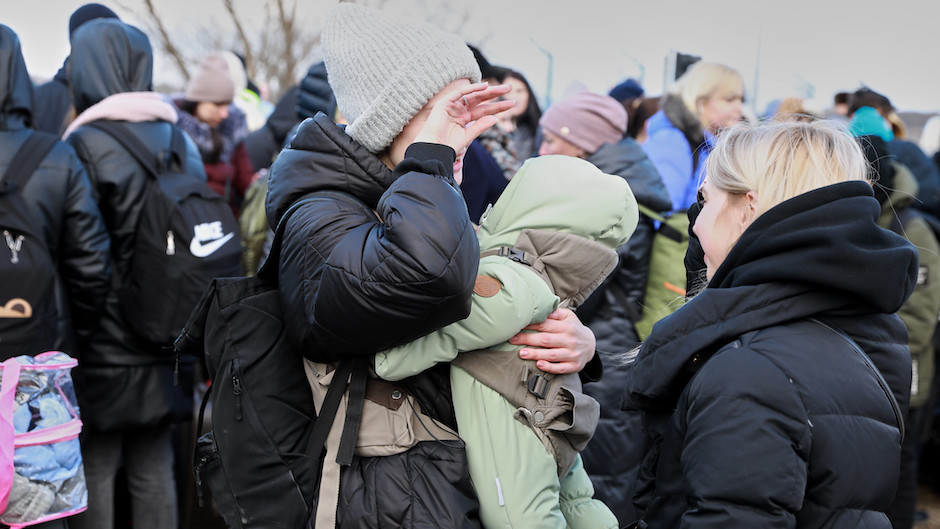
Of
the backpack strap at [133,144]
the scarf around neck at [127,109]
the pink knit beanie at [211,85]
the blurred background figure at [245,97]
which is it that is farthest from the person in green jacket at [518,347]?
the blurred background figure at [245,97]

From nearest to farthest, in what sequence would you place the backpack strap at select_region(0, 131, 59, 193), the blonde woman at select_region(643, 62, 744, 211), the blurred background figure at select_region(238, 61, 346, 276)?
the backpack strap at select_region(0, 131, 59, 193)
the blurred background figure at select_region(238, 61, 346, 276)
the blonde woman at select_region(643, 62, 744, 211)

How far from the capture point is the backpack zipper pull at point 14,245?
Result: 9.01 feet

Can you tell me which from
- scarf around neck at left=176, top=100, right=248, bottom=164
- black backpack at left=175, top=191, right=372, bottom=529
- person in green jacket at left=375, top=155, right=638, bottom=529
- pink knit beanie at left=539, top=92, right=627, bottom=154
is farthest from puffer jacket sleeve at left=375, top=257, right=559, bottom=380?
scarf around neck at left=176, top=100, right=248, bottom=164

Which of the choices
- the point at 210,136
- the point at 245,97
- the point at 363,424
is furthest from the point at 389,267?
the point at 245,97

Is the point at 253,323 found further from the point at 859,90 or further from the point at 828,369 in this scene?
the point at 859,90

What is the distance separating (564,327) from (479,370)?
0.82 ft

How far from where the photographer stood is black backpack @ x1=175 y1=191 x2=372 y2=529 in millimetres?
1729

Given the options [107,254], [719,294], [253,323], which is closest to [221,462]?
[253,323]

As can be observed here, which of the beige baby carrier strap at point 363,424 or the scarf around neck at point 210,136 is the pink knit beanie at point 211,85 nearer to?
the scarf around neck at point 210,136

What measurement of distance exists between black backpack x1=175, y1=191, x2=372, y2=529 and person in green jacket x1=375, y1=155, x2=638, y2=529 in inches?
9.0

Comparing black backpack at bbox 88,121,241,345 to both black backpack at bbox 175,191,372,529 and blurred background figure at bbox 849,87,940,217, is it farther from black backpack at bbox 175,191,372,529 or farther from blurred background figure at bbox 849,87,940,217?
blurred background figure at bbox 849,87,940,217

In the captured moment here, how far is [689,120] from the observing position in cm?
469

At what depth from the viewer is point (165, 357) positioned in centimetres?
360

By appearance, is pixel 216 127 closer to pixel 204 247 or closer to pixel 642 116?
pixel 204 247
